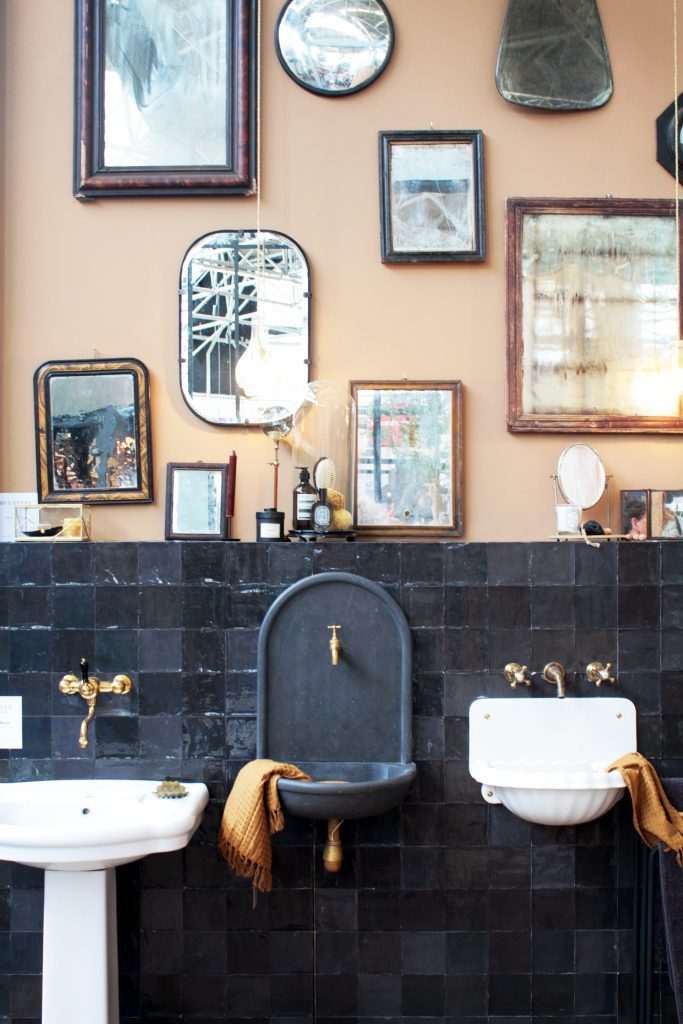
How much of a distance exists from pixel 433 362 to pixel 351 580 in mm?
769

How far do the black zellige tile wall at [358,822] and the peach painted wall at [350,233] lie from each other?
11.0 inches

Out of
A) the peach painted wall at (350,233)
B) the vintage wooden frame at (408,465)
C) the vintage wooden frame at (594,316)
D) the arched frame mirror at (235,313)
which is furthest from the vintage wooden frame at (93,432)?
the vintage wooden frame at (594,316)

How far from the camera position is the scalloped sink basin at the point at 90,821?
2129 millimetres

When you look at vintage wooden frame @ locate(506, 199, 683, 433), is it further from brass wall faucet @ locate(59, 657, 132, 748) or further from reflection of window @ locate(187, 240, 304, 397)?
brass wall faucet @ locate(59, 657, 132, 748)

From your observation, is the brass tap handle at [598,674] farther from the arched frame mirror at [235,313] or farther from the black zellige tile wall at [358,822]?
the arched frame mirror at [235,313]

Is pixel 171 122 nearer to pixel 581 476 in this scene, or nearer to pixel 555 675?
pixel 581 476

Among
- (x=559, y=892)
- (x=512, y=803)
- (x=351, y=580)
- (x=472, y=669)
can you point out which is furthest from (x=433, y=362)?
(x=559, y=892)

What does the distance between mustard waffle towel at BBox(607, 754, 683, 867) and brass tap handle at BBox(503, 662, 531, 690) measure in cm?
33

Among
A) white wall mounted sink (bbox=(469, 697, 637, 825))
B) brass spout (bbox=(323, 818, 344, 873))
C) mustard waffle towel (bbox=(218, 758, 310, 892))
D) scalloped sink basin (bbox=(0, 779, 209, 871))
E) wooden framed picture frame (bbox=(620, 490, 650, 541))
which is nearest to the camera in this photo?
scalloped sink basin (bbox=(0, 779, 209, 871))

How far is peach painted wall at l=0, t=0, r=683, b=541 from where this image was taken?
2.72 m

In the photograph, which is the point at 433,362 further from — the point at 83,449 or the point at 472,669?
the point at 83,449

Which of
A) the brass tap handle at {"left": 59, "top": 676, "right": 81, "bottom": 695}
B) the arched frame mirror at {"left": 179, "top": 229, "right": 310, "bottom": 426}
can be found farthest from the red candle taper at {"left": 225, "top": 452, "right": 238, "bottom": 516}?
the brass tap handle at {"left": 59, "top": 676, "right": 81, "bottom": 695}

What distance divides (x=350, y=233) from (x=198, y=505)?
1003 millimetres

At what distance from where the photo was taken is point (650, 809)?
2.30 metres
